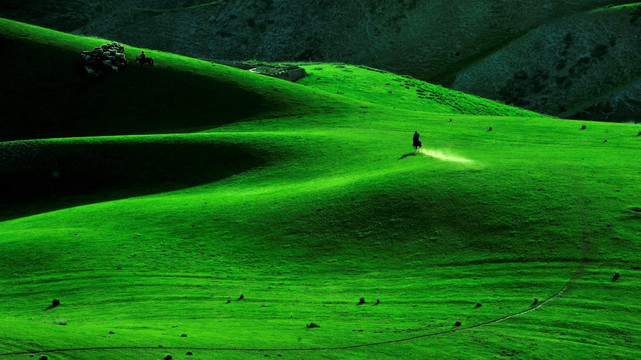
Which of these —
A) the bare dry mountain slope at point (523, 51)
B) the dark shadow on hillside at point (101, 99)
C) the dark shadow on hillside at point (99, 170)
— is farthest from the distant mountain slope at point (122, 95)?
the bare dry mountain slope at point (523, 51)

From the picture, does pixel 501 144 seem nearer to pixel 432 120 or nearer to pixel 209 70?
pixel 432 120

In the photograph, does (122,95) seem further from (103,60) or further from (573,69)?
(573,69)

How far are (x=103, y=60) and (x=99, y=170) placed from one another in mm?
30651

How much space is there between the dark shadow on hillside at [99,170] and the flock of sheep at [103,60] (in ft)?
79.4

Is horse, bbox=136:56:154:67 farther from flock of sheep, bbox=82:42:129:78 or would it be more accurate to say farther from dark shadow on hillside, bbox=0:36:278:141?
flock of sheep, bbox=82:42:129:78

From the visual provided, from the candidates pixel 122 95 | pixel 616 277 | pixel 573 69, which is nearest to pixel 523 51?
pixel 573 69

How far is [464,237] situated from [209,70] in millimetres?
60099

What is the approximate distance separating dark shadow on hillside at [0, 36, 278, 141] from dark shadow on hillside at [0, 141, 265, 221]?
1322 cm

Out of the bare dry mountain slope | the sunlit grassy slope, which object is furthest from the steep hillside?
the sunlit grassy slope

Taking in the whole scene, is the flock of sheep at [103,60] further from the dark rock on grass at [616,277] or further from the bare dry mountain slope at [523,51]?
the bare dry mountain slope at [523,51]

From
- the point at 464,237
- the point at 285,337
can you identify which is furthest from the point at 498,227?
the point at 285,337

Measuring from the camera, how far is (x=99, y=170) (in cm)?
6203

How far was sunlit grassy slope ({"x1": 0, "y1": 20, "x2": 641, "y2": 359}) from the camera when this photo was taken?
26.4 metres

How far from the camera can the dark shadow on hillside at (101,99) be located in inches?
3100
